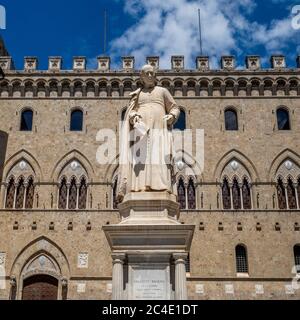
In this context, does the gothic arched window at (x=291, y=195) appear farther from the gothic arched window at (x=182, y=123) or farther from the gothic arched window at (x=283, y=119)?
the gothic arched window at (x=182, y=123)

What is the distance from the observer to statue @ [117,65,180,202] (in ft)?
24.7

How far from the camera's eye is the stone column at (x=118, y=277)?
651cm

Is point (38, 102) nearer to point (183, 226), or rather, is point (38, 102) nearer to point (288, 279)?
point (288, 279)

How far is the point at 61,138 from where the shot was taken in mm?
24328

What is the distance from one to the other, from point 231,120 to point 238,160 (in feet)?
7.45

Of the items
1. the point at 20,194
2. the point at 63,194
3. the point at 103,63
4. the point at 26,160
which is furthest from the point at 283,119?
the point at 20,194

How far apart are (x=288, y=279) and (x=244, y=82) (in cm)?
977

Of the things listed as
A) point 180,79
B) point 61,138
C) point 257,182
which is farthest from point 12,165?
point 257,182

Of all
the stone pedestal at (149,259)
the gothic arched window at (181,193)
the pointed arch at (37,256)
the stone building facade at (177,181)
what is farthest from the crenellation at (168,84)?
the stone pedestal at (149,259)

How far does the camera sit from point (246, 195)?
23312 mm

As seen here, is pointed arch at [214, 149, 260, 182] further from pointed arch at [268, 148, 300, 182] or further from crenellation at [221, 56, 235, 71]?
crenellation at [221, 56, 235, 71]

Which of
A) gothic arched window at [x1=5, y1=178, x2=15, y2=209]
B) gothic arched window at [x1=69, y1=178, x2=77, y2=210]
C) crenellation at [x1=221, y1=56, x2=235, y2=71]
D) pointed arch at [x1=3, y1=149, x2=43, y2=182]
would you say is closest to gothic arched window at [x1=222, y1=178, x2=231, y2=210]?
crenellation at [x1=221, y1=56, x2=235, y2=71]

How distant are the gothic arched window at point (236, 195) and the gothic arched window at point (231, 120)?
2753 mm

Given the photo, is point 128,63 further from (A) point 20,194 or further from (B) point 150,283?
(B) point 150,283
